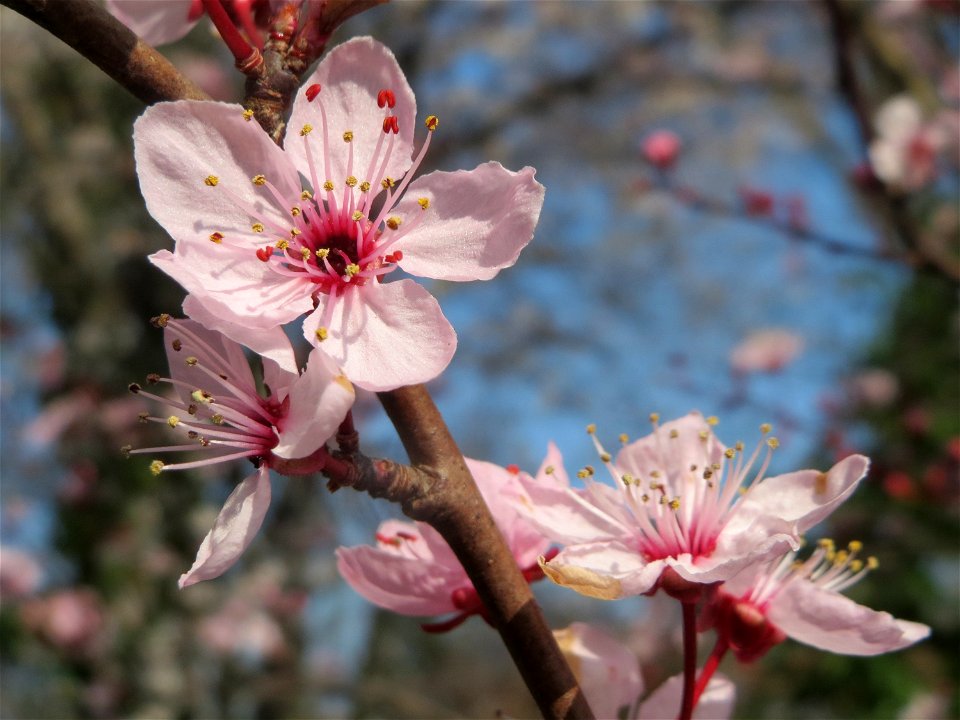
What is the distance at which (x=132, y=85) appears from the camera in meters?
0.64

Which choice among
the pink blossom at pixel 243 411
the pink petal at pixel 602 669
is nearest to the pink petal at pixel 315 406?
the pink blossom at pixel 243 411

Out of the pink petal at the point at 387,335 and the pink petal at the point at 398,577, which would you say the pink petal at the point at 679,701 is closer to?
the pink petal at the point at 398,577

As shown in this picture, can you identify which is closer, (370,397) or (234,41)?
(234,41)

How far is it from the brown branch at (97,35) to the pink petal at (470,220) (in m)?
0.23

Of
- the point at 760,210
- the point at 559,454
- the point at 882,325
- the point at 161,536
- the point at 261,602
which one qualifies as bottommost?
the point at 882,325

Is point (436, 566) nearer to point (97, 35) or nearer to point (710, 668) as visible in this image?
point (710, 668)

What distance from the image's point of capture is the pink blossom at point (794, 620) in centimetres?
74

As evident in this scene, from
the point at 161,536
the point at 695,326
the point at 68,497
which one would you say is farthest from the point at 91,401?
the point at 695,326

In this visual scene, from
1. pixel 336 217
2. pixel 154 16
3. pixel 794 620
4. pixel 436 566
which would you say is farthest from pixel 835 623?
pixel 154 16

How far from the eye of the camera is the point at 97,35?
610mm

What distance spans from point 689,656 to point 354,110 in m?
0.56

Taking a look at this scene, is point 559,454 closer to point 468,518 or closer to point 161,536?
point 468,518

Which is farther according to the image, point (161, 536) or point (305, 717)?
point (305, 717)

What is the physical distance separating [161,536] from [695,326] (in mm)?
5810
